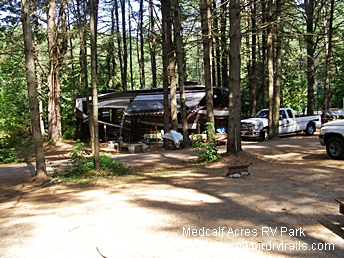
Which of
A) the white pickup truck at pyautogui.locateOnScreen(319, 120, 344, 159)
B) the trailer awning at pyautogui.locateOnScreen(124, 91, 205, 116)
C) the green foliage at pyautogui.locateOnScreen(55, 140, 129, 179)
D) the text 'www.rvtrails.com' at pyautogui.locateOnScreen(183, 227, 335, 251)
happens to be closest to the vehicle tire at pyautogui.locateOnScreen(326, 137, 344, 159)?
the white pickup truck at pyautogui.locateOnScreen(319, 120, 344, 159)

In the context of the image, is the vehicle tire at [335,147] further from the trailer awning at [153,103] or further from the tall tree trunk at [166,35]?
the trailer awning at [153,103]

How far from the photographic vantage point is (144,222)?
16.3ft

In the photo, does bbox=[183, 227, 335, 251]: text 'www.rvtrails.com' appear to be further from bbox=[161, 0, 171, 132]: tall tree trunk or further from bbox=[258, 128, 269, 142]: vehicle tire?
bbox=[258, 128, 269, 142]: vehicle tire

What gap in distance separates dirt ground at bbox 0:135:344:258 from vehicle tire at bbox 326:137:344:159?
469mm

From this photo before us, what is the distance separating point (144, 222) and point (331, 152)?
753 cm

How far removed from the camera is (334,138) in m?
9.95

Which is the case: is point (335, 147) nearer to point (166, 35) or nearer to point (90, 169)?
point (90, 169)

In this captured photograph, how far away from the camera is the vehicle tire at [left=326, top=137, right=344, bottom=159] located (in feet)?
32.1

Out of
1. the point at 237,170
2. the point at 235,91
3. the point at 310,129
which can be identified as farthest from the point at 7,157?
the point at 310,129

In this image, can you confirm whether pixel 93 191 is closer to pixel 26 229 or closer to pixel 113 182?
pixel 113 182

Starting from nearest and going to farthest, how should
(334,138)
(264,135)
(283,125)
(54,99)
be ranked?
(334,138) < (264,135) < (283,125) < (54,99)

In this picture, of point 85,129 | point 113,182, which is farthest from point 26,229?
point 85,129

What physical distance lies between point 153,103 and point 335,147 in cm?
1462

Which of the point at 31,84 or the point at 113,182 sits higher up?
the point at 31,84
